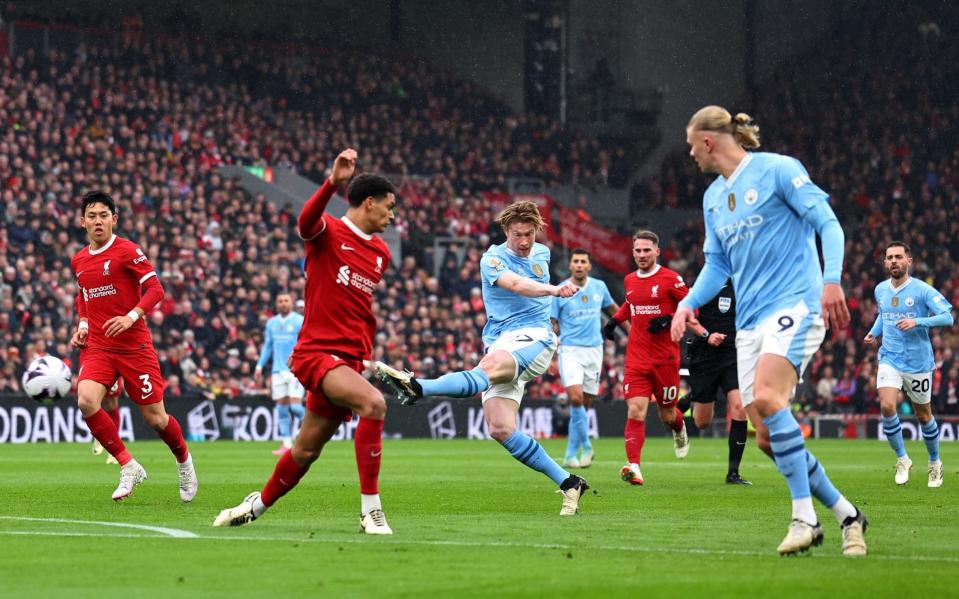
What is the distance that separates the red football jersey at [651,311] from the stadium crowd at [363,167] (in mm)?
15374

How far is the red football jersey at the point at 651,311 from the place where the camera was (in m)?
17.0

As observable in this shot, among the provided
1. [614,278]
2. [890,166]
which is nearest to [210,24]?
[614,278]

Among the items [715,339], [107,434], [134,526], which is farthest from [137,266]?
[715,339]

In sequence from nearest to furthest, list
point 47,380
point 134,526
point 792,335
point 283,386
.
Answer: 1. point 792,335
2. point 134,526
3. point 47,380
4. point 283,386

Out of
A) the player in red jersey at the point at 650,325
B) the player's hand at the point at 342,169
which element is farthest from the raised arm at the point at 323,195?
the player in red jersey at the point at 650,325

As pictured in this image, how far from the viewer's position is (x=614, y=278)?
44938 mm

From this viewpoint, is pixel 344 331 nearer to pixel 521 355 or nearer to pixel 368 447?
pixel 368 447

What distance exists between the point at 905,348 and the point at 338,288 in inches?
384

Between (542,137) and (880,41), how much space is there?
449 inches

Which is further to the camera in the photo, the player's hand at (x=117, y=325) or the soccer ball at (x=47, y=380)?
the soccer ball at (x=47, y=380)

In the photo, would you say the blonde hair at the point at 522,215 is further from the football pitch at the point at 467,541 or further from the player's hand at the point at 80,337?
the player's hand at the point at 80,337

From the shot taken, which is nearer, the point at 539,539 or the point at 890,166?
the point at 539,539

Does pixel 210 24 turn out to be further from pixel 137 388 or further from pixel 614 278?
pixel 137 388

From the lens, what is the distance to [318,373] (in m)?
9.17
